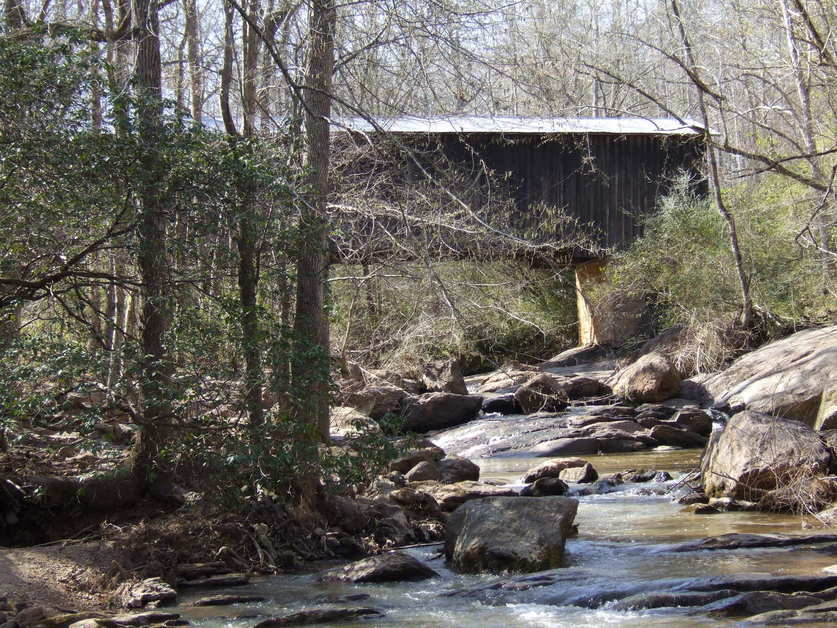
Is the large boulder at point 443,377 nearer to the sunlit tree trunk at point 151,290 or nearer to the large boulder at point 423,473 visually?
the large boulder at point 423,473

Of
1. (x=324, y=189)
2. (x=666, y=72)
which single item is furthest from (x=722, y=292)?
(x=666, y=72)

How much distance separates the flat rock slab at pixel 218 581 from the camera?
6640 millimetres

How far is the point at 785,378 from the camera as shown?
13945mm

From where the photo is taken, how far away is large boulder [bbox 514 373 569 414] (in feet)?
55.2

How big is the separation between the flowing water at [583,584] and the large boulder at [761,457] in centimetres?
43

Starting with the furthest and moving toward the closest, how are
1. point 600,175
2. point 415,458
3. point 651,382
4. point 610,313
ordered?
point 610,313
point 600,175
point 651,382
point 415,458

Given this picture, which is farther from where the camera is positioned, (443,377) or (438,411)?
(443,377)

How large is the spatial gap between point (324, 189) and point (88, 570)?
3920mm

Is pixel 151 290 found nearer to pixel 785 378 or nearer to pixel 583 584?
pixel 583 584

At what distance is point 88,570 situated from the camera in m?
6.44

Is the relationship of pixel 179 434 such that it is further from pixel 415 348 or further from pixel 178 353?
pixel 415 348

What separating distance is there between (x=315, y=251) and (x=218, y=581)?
8.97 feet

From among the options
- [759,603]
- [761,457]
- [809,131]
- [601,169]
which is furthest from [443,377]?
[759,603]

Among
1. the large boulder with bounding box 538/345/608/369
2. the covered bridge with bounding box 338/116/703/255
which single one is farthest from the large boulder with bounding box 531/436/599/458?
the large boulder with bounding box 538/345/608/369
